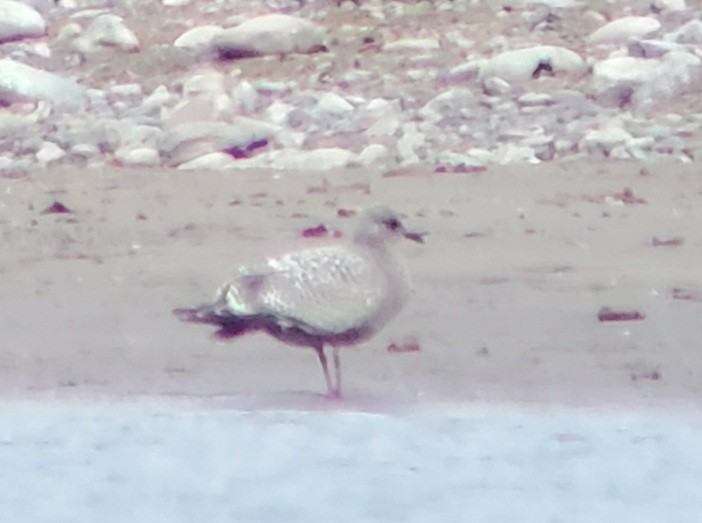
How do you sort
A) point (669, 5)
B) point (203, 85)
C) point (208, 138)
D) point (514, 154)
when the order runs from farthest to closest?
point (669, 5)
point (203, 85)
point (208, 138)
point (514, 154)

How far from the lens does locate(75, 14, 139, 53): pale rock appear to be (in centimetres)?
1378

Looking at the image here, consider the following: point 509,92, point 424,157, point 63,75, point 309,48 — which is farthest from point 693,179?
point 63,75

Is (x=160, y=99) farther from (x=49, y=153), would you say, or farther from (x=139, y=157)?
(x=139, y=157)

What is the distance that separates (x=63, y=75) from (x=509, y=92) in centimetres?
326

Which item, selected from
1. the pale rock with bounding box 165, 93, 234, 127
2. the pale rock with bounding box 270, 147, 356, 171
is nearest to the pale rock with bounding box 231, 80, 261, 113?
the pale rock with bounding box 165, 93, 234, 127

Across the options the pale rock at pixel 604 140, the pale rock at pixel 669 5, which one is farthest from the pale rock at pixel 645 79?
the pale rock at pixel 669 5

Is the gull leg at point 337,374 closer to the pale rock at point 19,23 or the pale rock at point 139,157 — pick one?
the pale rock at point 139,157

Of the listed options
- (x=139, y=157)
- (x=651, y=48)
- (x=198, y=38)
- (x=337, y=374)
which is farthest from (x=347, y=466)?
(x=198, y=38)

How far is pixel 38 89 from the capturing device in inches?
490

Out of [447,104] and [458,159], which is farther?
Result: [447,104]

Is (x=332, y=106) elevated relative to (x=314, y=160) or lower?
elevated

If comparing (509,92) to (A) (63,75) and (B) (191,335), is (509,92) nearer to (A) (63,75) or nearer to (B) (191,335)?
(A) (63,75)

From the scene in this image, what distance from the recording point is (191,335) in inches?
273

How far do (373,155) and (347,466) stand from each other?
5327 millimetres
